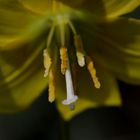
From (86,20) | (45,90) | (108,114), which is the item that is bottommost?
(108,114)

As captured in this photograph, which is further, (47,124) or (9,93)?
(47,124)

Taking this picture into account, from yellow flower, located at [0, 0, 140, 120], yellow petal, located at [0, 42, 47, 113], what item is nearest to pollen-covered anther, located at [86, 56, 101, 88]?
yellow flower, located at [0, 0, 140, 120]

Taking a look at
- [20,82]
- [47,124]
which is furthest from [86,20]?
[47,124]

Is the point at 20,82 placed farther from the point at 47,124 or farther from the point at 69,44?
the point at 47,124

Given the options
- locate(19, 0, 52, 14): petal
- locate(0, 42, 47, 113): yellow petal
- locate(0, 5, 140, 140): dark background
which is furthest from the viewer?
locate(0, 5, 140, 140): dark background

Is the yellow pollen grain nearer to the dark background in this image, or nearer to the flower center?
the flower center

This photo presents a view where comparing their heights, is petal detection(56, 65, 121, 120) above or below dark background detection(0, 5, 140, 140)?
above

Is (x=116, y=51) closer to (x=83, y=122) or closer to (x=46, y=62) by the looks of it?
(x=46, y=62)

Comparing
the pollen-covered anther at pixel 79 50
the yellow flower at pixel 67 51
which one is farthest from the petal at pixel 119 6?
the pollen-covered anther at pixel 79 50
